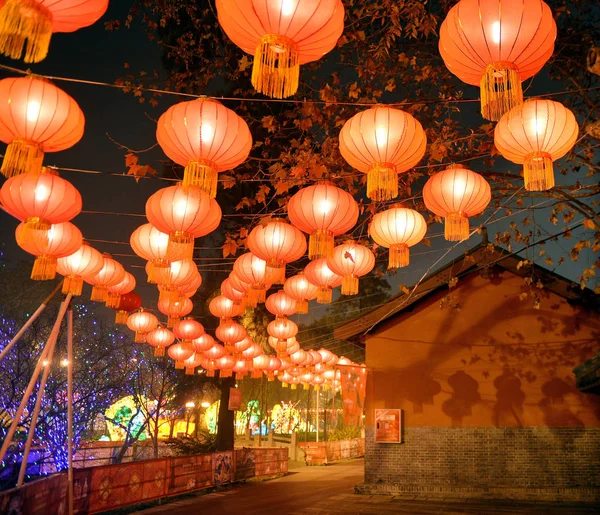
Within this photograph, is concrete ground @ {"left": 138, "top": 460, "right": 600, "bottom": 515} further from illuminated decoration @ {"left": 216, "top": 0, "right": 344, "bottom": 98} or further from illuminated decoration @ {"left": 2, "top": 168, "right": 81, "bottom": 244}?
illuminated decoration @ {"left": 216, "top": 0, "right": 344, "bottom": 98}

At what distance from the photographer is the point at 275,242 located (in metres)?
7.45

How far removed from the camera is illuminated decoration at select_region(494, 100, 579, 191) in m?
5.42

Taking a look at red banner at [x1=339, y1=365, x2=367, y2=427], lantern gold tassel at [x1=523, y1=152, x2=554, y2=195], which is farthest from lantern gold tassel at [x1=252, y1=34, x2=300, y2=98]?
red banner at [x1=339, y1=365, x2=367, y2=427]

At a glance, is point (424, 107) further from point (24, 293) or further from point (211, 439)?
point (211, 439)

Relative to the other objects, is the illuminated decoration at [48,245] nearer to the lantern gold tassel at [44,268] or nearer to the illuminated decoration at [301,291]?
the lantern gold tassel at [44,268]

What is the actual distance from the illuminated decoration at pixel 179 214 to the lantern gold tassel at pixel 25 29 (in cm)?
291

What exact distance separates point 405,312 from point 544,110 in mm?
9484

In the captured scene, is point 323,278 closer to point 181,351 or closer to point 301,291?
point 301,291

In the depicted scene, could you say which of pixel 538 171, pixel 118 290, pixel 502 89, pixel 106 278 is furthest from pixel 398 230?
pixel 118 290

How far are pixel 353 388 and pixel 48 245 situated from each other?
10019mm

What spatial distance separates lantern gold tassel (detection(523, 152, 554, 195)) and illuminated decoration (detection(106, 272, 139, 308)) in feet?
21.9

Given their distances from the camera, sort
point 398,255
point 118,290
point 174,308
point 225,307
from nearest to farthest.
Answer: point 398,255
point 118,290
point 174,308
point 225,307

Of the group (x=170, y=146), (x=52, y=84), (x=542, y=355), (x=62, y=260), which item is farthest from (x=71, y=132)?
(x=542, y=355)

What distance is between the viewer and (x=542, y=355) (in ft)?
42.8
